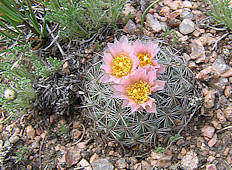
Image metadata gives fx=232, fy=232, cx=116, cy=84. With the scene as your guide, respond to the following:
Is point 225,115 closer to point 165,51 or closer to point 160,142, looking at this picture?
point 160,142

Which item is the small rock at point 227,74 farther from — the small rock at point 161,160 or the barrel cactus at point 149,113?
the small rock at point 161,160

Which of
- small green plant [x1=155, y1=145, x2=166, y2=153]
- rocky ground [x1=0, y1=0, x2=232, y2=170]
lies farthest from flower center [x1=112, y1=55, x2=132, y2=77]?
small green plant [x1=155, y1=145, x2=166, y2=153]

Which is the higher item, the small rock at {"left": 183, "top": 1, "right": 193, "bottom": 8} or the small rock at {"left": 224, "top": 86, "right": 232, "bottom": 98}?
the small rock at {"left": 183, "top": 1, "right": 193, "bottom": 8}

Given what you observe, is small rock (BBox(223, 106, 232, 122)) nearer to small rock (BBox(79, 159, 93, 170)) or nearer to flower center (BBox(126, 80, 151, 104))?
flower center (BBox(126, 80, 151, 104))

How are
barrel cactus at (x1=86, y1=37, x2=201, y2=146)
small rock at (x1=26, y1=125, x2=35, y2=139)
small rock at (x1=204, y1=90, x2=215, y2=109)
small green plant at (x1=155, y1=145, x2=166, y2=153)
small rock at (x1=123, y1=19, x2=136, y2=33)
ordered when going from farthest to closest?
small rock at (x1=123, y1=19, x2=136, y2=33) → small rock at (x1=26, y1=125, x2=35, y2=139) → small rock at (x1=204, y1=90, x2=215, y2=109) → small green plant at (x1=155, y1=145, x2=166, y2=153) → barrel cactus at (x1=86, y1=37, x2=201, y2=146)

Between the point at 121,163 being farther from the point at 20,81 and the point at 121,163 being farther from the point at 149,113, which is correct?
the point at 20,81

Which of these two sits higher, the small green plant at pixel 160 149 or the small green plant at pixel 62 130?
the small green plant at pixel 62 130

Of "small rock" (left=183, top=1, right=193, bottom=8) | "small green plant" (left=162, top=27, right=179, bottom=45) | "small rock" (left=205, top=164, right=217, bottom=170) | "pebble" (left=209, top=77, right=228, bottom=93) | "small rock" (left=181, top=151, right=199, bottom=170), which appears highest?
"small rock" (left=183, top=1, right=193, bottom=8)

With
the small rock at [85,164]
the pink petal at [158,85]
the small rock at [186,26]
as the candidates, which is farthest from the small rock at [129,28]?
the small rock at [85,164]
